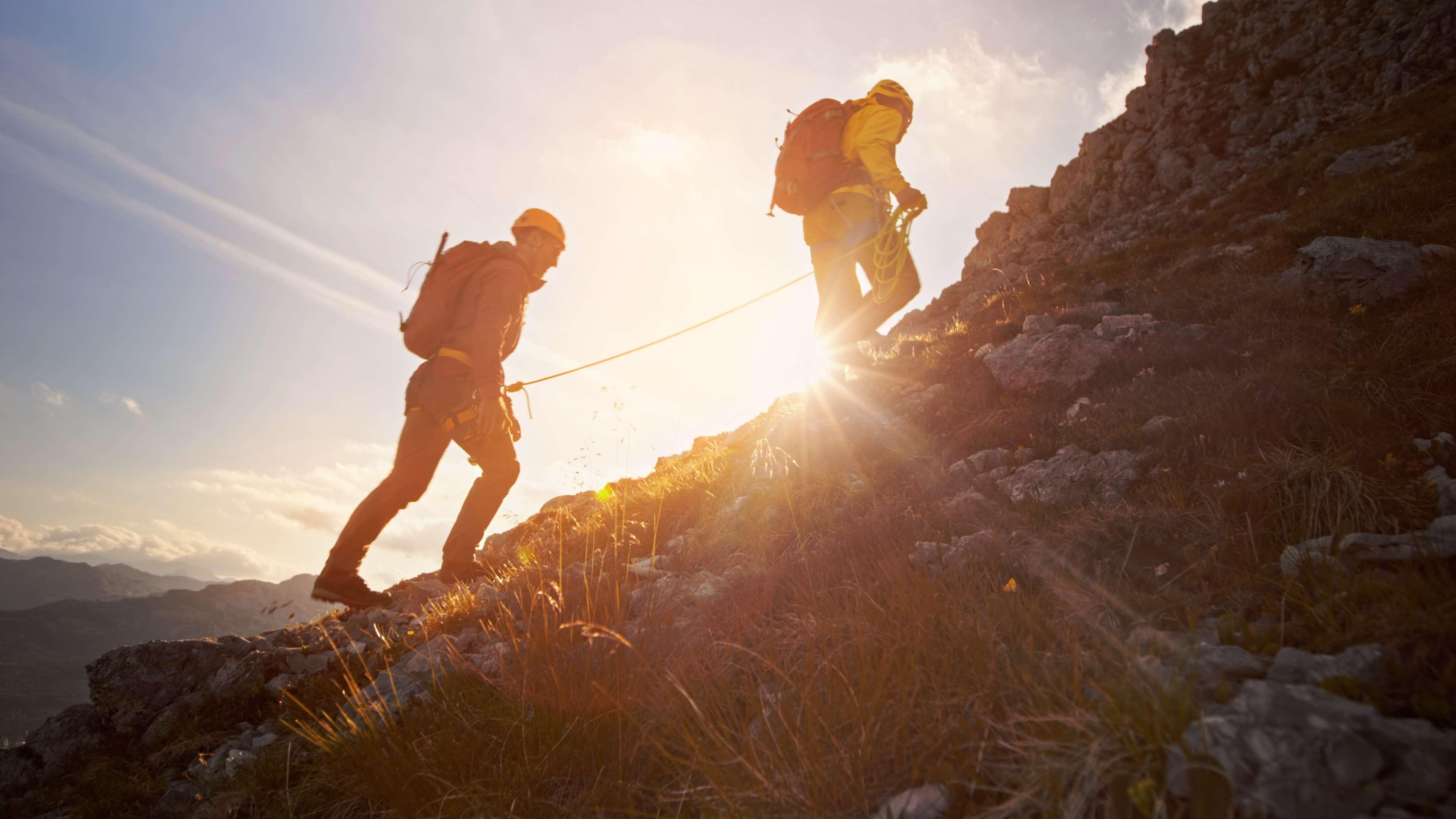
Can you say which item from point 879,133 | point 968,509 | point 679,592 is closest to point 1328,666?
point 968,509

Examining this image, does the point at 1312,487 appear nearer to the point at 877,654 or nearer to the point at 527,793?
the point at 877,654

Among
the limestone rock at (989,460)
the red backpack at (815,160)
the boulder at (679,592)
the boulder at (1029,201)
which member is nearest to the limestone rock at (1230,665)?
the boulder at (679,592)

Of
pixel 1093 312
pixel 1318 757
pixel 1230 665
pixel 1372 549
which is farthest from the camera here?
pixel 1093 312

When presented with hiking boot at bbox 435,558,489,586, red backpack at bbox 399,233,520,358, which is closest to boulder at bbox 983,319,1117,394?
red backpack at bbox 399,233,520,358

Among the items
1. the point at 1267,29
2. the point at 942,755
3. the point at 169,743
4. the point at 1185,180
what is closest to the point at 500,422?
the point at 169,743

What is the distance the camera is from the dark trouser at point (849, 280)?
5926 mm

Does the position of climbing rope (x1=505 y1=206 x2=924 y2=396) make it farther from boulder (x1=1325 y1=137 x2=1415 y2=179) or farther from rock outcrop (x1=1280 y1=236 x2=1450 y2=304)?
boulder (x1=1325 y1=137 x2=1415 y2=179)

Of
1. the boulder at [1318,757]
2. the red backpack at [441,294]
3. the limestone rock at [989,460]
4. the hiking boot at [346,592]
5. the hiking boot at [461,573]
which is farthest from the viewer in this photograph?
the hiking boot at [461,573]

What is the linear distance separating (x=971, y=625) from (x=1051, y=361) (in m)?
3.88

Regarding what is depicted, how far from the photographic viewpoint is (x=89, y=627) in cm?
18338

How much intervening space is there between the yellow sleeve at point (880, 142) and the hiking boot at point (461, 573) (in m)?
5.32

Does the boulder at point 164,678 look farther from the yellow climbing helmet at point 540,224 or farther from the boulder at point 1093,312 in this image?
the boulder at point 1093,312

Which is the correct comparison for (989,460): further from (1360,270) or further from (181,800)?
(181,800)

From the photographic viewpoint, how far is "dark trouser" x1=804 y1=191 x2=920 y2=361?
5.93m
